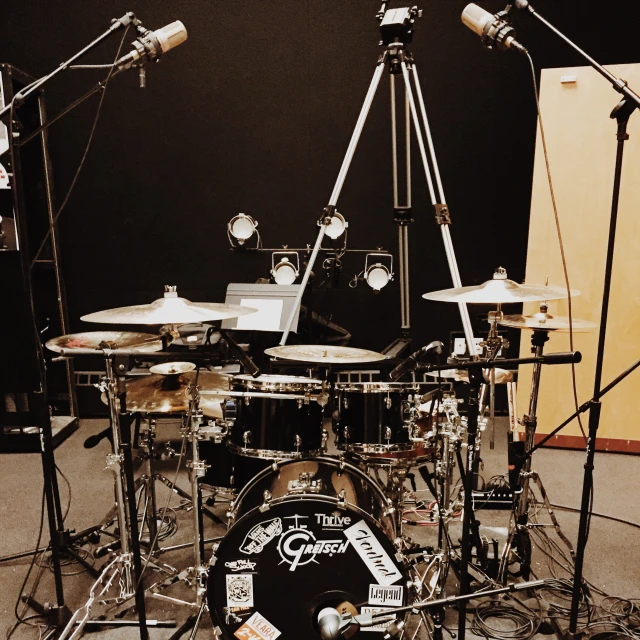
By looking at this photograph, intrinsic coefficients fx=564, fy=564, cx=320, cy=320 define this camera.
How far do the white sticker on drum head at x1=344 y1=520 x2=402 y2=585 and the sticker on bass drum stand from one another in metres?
0.39

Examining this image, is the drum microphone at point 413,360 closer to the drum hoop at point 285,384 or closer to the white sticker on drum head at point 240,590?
the drum hoop at point 285,384

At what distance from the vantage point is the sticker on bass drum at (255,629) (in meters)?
1.81

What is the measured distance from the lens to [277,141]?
153 inches

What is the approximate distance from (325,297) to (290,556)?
239cm

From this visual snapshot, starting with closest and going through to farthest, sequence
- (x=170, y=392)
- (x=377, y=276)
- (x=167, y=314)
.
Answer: (x=167, y=314) → (x=170, y=392) → (x=377, y=276)

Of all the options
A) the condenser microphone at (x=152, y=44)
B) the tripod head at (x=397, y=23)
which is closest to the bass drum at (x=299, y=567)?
the condenser microphone at (x=152, y=44)

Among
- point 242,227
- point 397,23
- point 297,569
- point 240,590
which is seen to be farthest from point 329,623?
point 242,227

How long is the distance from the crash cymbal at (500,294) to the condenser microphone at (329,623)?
40.9 inches

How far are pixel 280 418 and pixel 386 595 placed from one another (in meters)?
0.68

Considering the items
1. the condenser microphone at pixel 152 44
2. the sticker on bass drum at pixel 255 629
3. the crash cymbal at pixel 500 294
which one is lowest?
the sticker on bass drum at pixel 255 629

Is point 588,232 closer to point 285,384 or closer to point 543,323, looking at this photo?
point 543,323

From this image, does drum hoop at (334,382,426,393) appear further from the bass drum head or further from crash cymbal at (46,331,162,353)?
crash cymbal at (46,331,162,353)

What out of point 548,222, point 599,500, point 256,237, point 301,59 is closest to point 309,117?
point 301,59

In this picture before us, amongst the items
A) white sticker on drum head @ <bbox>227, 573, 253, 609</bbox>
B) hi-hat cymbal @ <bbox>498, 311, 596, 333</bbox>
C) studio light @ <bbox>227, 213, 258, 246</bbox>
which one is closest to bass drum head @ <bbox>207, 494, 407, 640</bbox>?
white sticker on drum head @ <bbox>227, 573, 253, 609</bbox>
